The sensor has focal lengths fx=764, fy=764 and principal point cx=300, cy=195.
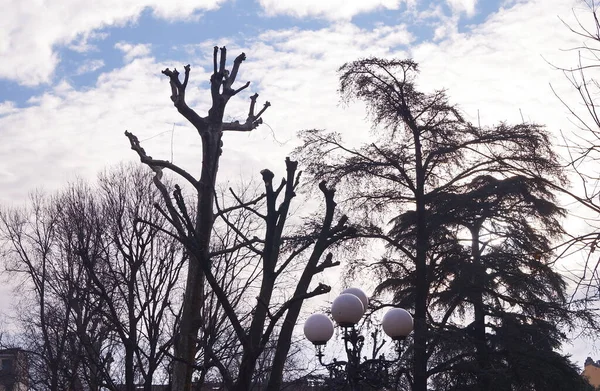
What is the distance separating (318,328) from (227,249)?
5.34ft

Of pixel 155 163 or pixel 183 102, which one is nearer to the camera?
pixel 183 102

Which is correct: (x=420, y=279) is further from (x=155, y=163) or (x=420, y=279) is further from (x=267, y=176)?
(x=267, y=176)

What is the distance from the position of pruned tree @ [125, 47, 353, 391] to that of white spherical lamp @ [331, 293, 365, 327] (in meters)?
0.92

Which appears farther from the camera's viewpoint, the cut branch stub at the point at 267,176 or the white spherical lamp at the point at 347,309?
the white spherical lamp at the point at 347,309

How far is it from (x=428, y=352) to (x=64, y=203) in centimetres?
950

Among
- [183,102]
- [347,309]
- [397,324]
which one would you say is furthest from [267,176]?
[397,324]

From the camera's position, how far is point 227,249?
9.39 m

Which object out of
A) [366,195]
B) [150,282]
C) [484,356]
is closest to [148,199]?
[150,282]

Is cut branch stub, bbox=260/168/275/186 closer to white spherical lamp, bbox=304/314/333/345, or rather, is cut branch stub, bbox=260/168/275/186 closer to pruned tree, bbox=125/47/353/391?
pruned tree, bbox=125/47/353/391

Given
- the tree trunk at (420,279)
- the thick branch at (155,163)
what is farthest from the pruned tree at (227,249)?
the tree trunk at (420,279)

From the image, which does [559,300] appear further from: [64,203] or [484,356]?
[64,203]

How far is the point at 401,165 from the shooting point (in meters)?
19.8

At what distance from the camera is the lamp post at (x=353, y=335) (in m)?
9.85

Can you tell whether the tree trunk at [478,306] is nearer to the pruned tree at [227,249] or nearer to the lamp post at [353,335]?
the lamp post at [353,335]
